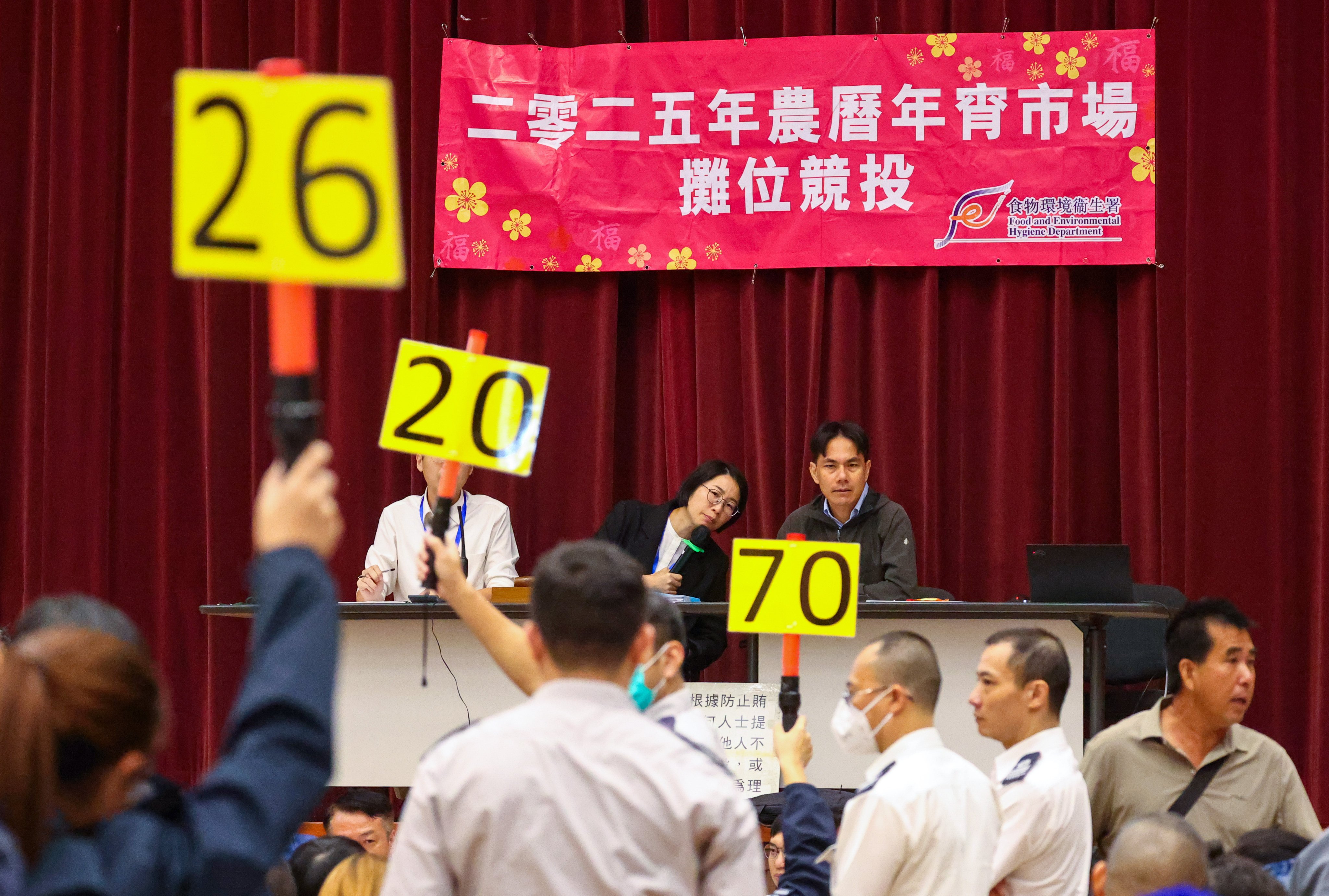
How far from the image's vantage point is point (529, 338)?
6516mm

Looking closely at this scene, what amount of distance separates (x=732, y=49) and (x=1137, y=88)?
65.6 inches

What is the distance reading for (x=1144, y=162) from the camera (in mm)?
5973

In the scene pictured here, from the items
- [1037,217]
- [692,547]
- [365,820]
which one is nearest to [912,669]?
[365,820]

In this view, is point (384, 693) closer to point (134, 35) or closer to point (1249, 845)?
point (1249, 845)

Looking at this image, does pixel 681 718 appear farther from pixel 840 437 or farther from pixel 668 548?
pixel 840 437

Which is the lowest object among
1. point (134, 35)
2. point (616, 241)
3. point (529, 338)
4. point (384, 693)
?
point (384, 693)

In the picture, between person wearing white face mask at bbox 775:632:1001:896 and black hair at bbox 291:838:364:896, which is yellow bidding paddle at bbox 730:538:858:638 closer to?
person wearing white face mask at bbox 775:632:1001:896

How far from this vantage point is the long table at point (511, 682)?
4562 mm

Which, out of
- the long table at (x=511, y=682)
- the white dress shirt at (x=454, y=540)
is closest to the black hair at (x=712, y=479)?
the long table at (x=511, y=682)

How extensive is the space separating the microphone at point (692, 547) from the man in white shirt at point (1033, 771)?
Answer: 86.5 inches

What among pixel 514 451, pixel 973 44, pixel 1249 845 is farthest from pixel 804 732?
pixel 973 44

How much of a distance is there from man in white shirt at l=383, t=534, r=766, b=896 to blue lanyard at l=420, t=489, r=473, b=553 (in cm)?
369

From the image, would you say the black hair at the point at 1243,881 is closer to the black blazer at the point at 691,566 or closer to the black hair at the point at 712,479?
the black blazer at the point at 691,566

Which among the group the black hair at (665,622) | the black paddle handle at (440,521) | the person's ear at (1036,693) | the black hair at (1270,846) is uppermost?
the black paddle handle at (440,521)
